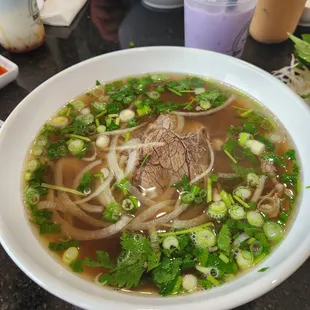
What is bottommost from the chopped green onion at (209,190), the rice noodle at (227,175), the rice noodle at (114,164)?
the rice noodle at (114,164)

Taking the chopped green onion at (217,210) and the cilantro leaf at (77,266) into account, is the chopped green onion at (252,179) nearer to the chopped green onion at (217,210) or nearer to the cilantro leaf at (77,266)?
the chopped green onion at (217,210)

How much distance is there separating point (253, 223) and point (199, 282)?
1.03ft

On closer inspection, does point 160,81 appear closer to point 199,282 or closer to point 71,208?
point 71,208

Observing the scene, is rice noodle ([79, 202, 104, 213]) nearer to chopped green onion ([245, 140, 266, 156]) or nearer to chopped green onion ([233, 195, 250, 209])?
chopped green onion ([233, 195, 250, 209])

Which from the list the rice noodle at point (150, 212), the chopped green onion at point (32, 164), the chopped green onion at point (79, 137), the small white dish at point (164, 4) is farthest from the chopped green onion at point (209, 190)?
the small white dish at point (164, 4)

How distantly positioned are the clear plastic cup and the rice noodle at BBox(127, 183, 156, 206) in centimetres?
108

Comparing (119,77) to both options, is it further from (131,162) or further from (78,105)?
(131,162)

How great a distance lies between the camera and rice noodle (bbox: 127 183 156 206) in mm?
1484

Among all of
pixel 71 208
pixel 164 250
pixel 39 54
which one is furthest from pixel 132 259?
pixel 39 54

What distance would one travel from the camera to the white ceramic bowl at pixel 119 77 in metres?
1.03

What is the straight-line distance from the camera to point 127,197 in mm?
1495

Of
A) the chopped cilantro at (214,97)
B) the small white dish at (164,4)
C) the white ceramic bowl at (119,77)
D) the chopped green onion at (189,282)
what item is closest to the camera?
the white ceramic bowl at (119,77)

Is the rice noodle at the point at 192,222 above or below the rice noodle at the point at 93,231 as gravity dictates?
above

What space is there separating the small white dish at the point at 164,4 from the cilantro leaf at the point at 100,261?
214cm
